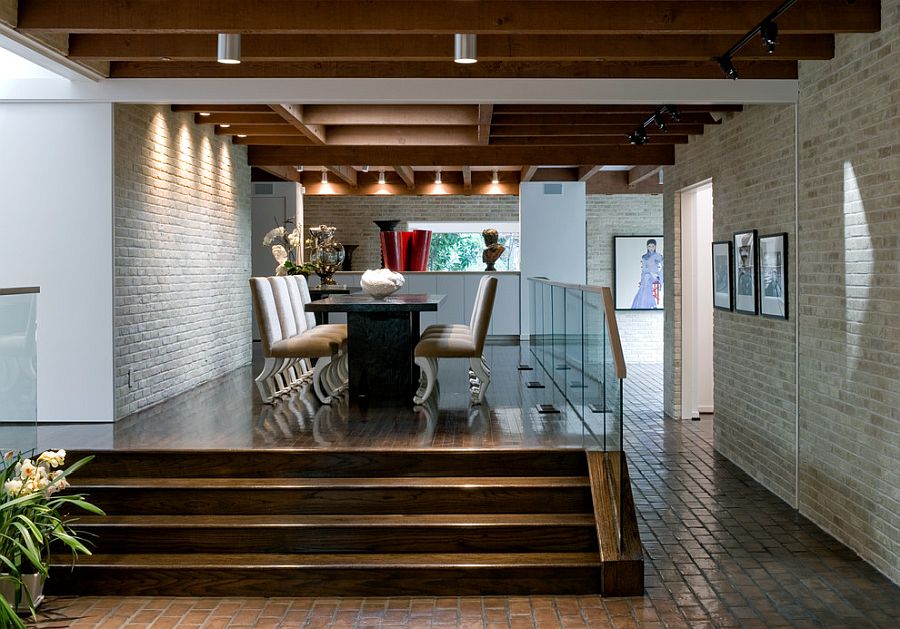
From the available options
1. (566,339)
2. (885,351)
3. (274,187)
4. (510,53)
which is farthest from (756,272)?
(274,187)

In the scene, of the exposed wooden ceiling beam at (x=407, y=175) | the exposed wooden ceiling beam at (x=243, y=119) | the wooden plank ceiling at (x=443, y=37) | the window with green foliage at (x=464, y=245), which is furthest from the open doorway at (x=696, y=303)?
the window with green foliage at (x=464, y=245)

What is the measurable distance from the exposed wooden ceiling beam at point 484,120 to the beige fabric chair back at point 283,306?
214cm

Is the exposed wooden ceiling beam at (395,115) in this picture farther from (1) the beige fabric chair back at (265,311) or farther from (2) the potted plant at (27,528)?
(2) the potted plant at (27,528)

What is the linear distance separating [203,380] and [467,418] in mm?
3412

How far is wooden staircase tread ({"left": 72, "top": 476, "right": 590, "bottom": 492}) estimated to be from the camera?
5121 mm

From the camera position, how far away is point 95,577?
4.68 metres

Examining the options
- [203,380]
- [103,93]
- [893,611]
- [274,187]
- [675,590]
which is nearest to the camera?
[893,611]

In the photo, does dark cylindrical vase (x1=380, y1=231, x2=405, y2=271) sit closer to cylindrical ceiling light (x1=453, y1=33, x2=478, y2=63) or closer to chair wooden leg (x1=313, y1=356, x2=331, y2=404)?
chair wooden leg (x1=313, y1=356, x2=331, y2=404)

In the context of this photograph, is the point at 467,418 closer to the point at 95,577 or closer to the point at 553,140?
the point at 95,577

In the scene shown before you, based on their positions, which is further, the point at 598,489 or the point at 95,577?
the point at 598,489

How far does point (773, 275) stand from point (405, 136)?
416 centimetres

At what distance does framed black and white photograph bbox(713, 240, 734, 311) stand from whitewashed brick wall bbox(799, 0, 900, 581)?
61.9 inches

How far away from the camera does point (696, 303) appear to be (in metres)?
9.49

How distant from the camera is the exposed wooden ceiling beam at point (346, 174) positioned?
1232 cm
